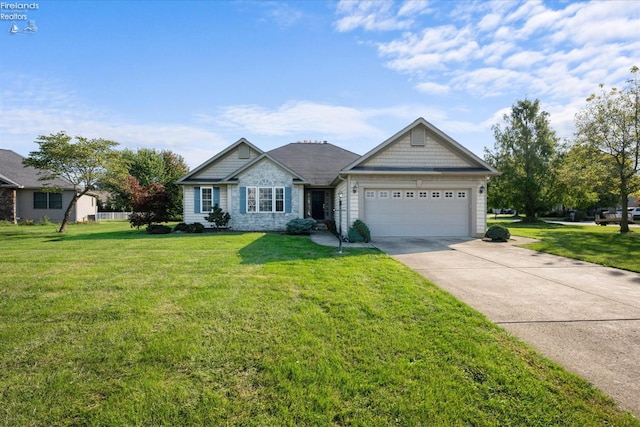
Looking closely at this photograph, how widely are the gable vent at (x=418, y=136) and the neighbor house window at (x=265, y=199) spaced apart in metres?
7.59

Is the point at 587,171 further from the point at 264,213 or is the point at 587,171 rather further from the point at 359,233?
the point at 264,213

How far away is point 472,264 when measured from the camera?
27.1 feet

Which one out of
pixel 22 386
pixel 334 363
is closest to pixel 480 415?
pixel 334 363

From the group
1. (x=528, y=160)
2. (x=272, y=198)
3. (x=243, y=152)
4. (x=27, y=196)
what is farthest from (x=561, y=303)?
(x=27, y=196)

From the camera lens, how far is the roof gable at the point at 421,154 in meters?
13.8

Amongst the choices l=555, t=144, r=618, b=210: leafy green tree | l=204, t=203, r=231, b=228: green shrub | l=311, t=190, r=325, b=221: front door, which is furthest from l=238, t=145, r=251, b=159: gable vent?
l=555, t=144, r=618, b=210: leafy green tree

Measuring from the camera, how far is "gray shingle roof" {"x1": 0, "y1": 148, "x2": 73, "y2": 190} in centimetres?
2323

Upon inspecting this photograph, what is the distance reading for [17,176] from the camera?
24750 millimetres

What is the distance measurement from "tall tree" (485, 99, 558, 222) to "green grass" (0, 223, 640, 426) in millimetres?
28120

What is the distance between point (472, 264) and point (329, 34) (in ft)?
31.0

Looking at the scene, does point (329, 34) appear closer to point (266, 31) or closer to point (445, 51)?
point (266, 31)

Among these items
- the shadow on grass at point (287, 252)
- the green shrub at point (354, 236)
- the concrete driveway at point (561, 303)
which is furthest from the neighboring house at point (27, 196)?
the concrete driveway at point (561, 303)

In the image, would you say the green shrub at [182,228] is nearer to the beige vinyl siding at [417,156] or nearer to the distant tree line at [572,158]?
the beige vinyl siding at [417,156]
